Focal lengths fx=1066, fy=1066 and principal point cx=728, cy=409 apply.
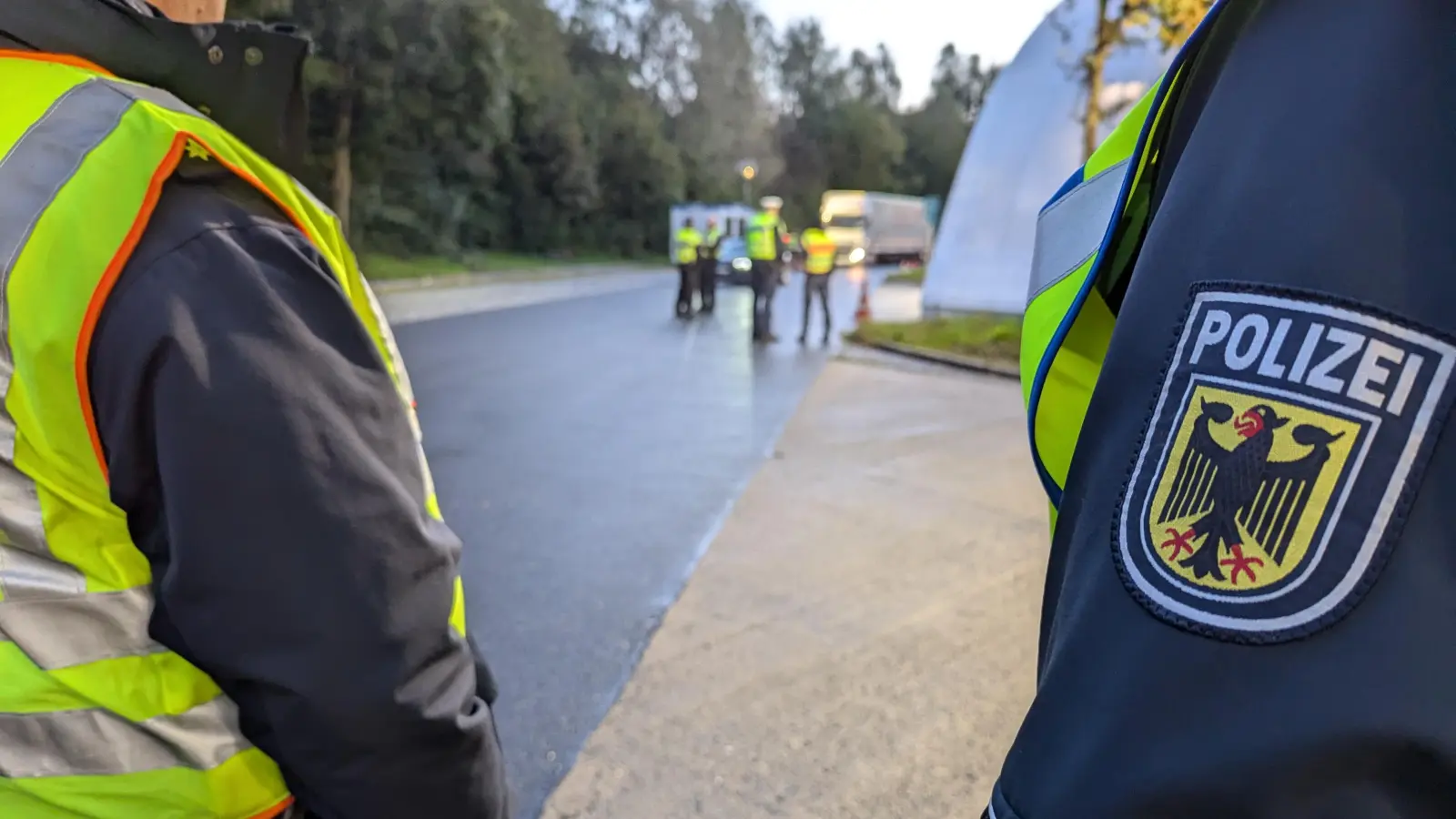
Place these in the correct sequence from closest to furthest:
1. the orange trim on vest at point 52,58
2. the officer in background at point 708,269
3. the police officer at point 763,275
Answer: the orange trim on vest at point 52,58 < the police officer at point 763,275 < the officer in background at point 708,269

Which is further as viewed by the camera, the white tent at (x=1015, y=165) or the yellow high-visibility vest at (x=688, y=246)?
the yellow high-visibility vest at (x=688, y=246)

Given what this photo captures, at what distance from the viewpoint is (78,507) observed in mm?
1179

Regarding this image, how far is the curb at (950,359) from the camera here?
12.1 meters

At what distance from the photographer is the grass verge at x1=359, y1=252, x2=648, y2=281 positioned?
3007cm

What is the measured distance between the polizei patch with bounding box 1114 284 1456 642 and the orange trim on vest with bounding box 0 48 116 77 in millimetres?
1221

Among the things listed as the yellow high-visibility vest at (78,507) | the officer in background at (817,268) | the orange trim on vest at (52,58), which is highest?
the orange trim on vest at (52,58)

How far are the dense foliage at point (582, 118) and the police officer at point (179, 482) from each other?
1.86 ft

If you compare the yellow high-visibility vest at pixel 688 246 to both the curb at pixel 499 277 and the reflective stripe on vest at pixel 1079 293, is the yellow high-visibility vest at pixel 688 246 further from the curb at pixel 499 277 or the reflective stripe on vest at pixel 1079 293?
the reflective stripe on vest at pixel 1079 293

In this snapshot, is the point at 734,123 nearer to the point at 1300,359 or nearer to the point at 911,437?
the point at 911,437

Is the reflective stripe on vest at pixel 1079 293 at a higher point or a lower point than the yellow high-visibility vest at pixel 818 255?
higher

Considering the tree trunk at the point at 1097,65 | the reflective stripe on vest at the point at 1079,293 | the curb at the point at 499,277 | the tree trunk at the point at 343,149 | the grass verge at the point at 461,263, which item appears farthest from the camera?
the grass verge at the point at 461,263

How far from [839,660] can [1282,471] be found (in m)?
3.60

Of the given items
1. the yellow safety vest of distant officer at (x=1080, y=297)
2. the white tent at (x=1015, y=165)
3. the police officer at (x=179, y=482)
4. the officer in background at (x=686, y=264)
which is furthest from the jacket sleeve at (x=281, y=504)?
the officer in background at (x=686, y=264)

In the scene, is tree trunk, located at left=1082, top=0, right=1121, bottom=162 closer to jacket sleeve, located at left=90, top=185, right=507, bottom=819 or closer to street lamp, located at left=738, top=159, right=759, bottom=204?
jacket sleeve, located at left=90, top=185, right=507, bottom=819
